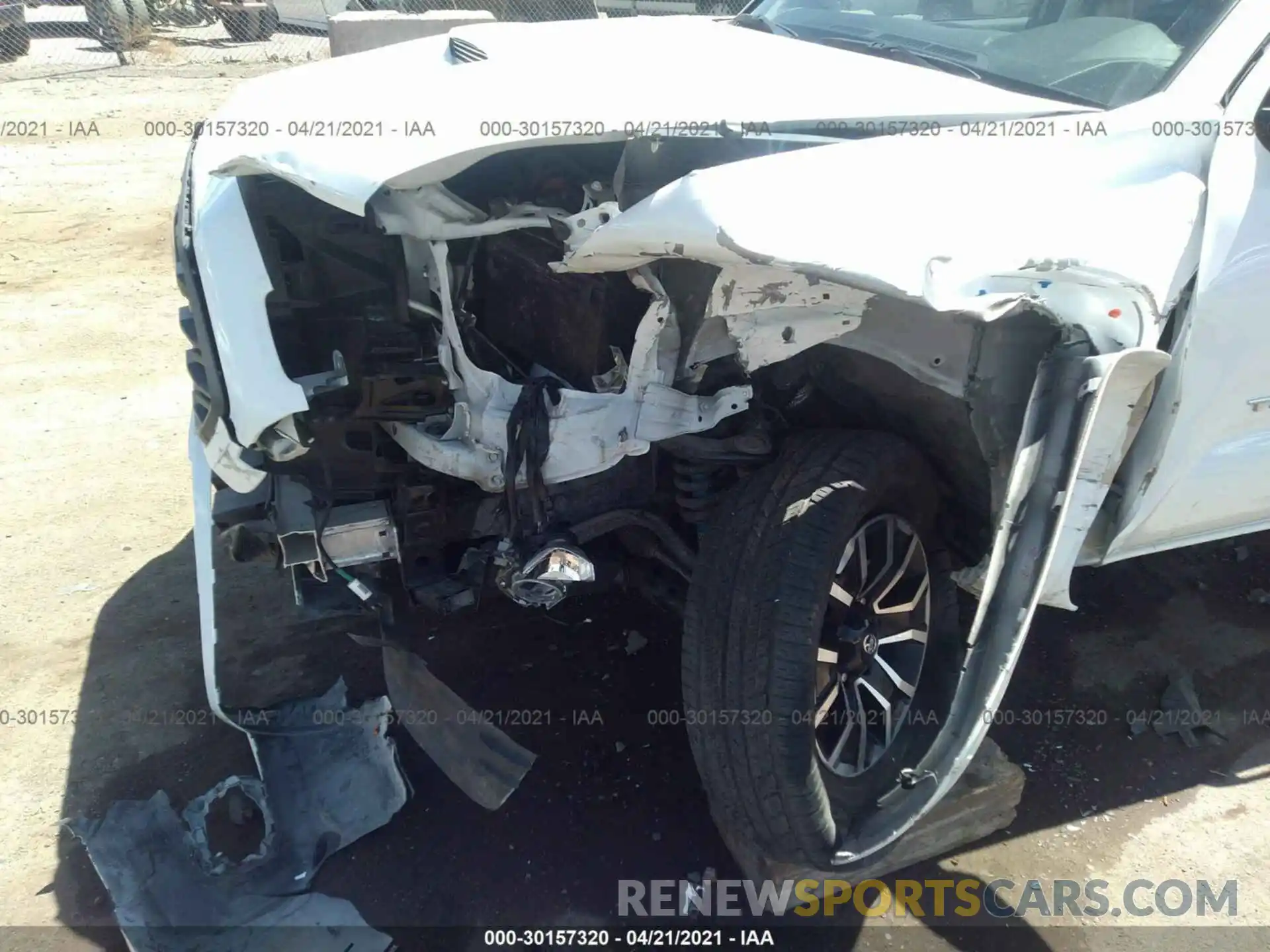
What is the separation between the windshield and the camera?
235 cm

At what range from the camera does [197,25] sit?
599 inches

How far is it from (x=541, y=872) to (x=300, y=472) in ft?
3.87

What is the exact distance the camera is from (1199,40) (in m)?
2.32

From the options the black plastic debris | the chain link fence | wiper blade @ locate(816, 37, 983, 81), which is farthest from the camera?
the chain link fence

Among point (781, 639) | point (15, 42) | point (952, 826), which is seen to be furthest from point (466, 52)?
point (15, 42)

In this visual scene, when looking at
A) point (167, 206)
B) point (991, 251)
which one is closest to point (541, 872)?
point (991, 251)

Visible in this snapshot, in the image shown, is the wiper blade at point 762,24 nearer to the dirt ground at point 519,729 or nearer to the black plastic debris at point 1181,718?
the dirt ground at point 519,729

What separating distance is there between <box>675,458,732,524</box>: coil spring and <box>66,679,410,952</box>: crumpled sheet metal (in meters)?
1.04

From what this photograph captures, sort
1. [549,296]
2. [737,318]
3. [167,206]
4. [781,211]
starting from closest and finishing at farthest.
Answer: [781,211], [737,318], [549,296], [167,206]

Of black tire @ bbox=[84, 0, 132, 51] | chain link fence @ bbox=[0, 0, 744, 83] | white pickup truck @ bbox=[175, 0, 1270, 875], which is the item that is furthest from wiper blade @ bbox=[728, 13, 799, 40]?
black tire @ bbox=[84, 0, 132, 51]

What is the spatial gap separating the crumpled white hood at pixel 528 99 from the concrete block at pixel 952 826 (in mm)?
1693

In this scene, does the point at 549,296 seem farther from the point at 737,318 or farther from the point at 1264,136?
the point at 1264,136

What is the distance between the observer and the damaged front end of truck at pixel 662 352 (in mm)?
1899

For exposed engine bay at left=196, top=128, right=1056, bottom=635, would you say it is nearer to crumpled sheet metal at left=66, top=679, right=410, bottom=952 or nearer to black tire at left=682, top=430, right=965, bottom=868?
black tire at left=682, top=430, right=965, bottom=868
